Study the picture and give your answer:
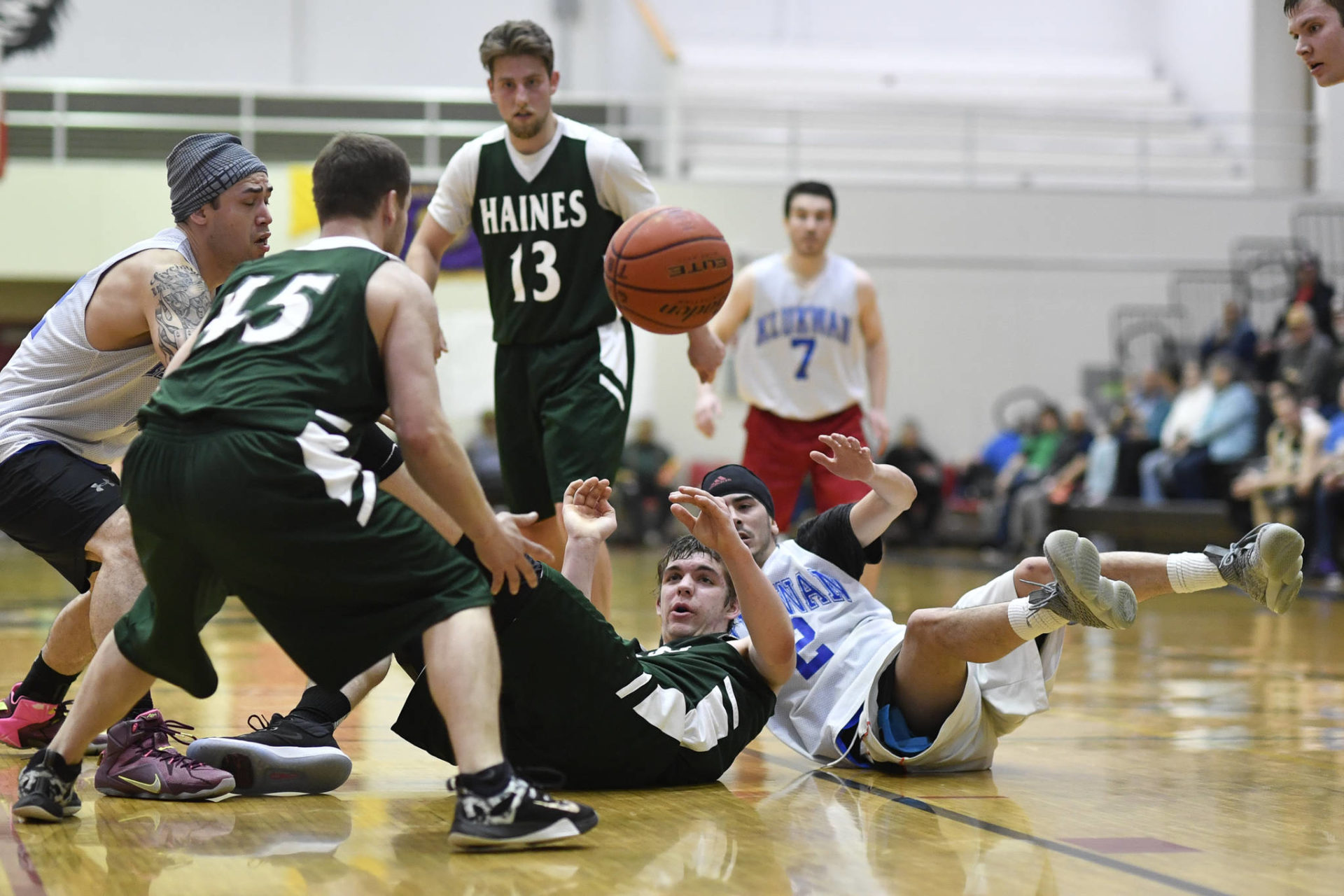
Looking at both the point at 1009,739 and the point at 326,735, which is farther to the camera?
the point at 1009,739

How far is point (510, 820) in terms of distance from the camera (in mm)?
2758

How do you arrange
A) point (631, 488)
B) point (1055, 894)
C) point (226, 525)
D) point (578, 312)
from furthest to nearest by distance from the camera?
point (631, 488)
point (578, 312)
point (226, 525)
point (1055, 894)

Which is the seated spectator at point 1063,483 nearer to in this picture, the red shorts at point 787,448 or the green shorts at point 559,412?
the red shorts at point 787,448

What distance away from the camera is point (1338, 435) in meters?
11.0

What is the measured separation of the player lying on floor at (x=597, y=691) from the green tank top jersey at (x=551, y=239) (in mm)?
1459

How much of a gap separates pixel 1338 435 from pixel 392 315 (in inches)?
385

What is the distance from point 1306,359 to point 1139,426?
84.7 inches

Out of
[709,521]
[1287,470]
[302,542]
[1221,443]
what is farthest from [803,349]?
[1221,443]

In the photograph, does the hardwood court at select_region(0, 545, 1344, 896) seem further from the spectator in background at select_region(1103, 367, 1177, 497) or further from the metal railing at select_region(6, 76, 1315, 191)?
the metal railing at select_region(6, 76, 1315, 191)

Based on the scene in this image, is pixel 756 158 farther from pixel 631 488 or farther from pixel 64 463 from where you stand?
pixel 64 463

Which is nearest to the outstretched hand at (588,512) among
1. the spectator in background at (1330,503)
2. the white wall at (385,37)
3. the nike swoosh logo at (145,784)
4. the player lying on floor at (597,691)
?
the player lying on floor at (597,691)

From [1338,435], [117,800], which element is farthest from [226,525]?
[1338,435]

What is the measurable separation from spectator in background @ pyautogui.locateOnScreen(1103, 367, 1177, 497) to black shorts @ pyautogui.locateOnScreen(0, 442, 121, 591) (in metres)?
11.3

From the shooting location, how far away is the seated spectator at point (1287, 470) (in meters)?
10.9
